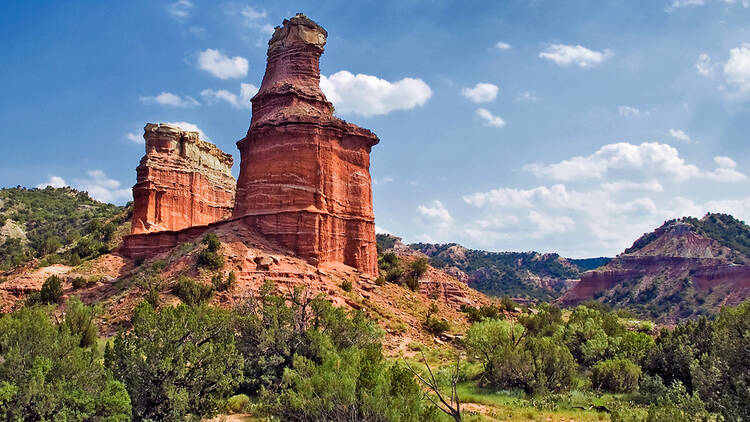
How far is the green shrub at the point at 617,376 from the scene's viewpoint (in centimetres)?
2216

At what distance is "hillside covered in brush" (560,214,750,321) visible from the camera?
88.2 m

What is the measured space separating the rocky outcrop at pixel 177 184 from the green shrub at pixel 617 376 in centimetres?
4189

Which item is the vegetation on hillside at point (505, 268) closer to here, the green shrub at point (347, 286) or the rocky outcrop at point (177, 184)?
the rocky outcrop at point (177, 184)

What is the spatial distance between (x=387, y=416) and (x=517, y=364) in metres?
10.8

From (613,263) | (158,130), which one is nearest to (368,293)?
(158,130)

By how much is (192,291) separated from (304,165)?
12.4 m

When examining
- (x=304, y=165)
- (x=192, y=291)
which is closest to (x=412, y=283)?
(x=304, y=165)

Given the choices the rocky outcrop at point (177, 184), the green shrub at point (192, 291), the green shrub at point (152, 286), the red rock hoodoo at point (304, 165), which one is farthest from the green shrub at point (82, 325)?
the rocky outcrop at point (177, 184)

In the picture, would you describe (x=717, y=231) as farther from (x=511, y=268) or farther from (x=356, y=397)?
(x=356, y=397)

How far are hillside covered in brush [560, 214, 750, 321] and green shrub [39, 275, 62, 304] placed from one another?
83.2 meters

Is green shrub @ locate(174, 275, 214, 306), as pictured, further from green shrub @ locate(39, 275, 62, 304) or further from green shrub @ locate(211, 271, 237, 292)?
green shrub @ locate(39, 275, 62, 304)

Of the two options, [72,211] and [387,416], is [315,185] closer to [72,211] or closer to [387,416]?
[387,416]

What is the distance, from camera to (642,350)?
82.4 ft

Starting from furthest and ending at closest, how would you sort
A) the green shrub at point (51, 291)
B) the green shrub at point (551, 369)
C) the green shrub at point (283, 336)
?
the green shrub at point (51, 291), the green shrub at point (551, 369), the green shrub at point (283, 336)
